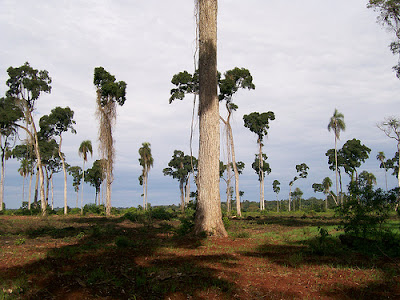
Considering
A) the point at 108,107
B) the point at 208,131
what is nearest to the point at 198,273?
the point at 208,131

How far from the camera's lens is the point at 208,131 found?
873 cm

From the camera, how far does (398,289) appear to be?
12.9 ft

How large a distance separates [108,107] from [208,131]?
2026 cm

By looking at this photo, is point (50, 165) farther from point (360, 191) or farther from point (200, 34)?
point (360, 191)

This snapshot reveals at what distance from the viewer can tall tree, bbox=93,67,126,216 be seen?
2558 cm

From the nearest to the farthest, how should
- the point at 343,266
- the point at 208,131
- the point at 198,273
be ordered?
the point at 198,273
the point at 343,266
the point at 208,131

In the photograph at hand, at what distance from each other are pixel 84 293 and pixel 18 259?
278 cm

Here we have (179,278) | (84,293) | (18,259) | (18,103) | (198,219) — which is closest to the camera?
(84,293)

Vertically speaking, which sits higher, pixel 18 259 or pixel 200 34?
pixel 200 34

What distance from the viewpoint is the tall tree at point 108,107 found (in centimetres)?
2558

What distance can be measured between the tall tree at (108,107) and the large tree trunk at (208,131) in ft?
60.3

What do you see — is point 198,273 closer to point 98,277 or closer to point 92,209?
point 98,277

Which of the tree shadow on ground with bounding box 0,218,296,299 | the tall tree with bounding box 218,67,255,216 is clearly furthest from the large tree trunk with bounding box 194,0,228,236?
the tall tree with bounding box 218,67,255,216

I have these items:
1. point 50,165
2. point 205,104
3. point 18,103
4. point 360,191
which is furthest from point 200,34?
point 50,165
